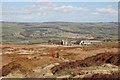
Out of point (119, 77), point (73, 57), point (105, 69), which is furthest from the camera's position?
point (73, 57)

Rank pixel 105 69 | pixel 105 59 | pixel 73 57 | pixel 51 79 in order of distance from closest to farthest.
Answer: pixel 51 79 < pixel 105 69 < pixel 105 59 < pixel 73 57

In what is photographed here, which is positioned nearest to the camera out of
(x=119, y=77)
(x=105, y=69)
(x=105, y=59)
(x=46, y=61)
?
(x=119, y=77)

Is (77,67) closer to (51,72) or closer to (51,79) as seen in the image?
(51,72)

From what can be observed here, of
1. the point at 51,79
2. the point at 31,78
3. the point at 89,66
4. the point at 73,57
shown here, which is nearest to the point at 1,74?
the point at 31,78

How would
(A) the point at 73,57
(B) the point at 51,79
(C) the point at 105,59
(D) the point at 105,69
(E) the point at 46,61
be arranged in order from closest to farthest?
(B) the point at 51,79
(D) the point at 105,69
(C) the point at 105,59
(E) the point at 46,61
(A) the point at 73,57

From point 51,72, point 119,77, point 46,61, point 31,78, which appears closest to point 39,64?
point 46,61

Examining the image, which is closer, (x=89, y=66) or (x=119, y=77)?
(x=119, y=77)

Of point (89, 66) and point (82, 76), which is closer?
point (82, 76)

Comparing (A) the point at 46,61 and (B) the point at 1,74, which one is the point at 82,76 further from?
(A) the point at 46,61
